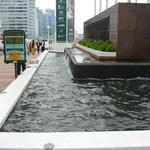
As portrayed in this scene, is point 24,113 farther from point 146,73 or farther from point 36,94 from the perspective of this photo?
point 146,73

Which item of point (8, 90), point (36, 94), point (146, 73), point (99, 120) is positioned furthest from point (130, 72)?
point (99, 120)

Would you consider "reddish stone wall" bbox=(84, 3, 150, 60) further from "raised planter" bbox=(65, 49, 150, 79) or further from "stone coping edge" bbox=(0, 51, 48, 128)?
"stone coping edge" bbox=(0, 51, 48, 128)

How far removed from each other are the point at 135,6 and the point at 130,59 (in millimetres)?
2466

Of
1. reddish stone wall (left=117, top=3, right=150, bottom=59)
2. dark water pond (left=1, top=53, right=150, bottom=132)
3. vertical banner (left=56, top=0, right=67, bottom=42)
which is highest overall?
vertical banner (left=56, top=0, right=67, bottom=42)

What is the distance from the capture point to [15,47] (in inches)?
460

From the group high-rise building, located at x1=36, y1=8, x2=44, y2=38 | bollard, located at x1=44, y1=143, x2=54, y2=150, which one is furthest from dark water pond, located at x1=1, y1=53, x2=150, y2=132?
high-rise building, located at x1=36, y1=8, x2=44, y2=38

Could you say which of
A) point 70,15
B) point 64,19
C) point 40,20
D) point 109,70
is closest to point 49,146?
point 109,70

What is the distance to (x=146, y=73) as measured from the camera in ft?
41.0

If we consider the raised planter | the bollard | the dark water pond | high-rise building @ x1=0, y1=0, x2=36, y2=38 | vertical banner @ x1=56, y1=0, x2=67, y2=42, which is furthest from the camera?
high-rise building @ x1=0, y1=0, x2=36, y2=38

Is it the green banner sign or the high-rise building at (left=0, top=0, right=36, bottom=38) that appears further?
the high-rise building at (left=0, top=0, right=36, bottom=38)

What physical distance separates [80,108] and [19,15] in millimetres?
72583

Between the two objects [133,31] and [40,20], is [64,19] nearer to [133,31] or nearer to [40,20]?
[133,31]

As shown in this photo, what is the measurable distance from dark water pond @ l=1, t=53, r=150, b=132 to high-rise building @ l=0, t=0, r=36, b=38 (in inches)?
2581

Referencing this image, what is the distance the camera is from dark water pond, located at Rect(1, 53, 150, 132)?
5723 mm
